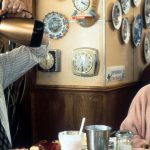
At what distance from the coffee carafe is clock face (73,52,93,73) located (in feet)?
5.85

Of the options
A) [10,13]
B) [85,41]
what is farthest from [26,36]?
[85,41]

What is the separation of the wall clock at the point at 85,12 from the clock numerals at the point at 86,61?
244 mm

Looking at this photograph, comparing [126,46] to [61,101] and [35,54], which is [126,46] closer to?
[61,101]

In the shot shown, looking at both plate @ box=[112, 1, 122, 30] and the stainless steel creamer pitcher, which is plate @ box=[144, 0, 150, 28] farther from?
the stainless steel creamer pitcher

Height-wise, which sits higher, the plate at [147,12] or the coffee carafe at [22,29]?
the plate at [147,12]

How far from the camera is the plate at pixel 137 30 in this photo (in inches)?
157

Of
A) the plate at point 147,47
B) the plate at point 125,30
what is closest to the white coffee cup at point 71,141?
the plate at point 125,30

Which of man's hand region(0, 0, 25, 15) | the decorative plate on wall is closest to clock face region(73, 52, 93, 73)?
the decorative plate on wall

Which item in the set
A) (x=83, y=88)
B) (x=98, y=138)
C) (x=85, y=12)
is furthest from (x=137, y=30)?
(x=98, y=138)

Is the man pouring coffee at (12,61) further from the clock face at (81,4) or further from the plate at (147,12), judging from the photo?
the plate at (147,12)

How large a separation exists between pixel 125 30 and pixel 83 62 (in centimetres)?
68

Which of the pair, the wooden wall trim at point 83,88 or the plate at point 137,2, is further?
the plate at point 137,2

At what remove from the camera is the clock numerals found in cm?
336

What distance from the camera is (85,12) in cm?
333
